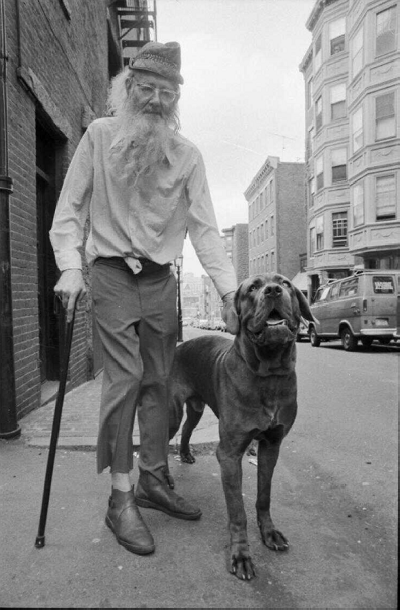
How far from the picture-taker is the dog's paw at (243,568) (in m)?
2.06

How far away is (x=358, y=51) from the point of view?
23.3m

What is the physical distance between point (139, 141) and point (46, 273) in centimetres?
417

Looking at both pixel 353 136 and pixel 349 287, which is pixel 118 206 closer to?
pixel 349 287

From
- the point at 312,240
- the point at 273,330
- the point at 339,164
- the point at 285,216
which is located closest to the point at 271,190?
the point at 285,216

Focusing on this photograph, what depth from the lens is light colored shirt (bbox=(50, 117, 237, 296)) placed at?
2.55 m

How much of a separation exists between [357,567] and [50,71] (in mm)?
5928

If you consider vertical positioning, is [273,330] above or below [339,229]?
below

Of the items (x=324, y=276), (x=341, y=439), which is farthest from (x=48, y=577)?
(x=324, y=276)

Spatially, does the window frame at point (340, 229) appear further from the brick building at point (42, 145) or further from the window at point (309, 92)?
the brick building at point (42, 145)

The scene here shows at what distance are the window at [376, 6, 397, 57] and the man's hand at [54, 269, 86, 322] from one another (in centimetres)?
2389

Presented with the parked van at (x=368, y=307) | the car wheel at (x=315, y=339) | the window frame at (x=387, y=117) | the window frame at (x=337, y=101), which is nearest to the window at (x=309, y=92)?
the window frame at (x=337, y=101)

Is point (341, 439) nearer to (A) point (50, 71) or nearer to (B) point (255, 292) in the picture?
(B) point (255, 292)

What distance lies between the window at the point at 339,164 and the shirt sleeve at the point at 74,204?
90.2ft

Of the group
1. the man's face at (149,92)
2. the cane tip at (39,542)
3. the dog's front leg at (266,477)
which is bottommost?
the cane tip at (39,542)
